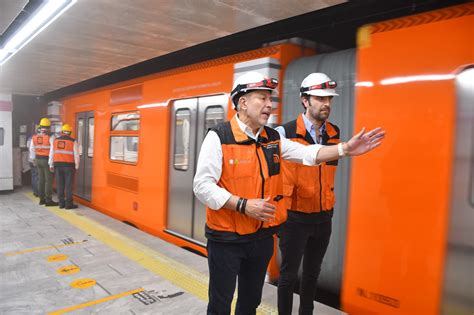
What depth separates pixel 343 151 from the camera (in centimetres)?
206

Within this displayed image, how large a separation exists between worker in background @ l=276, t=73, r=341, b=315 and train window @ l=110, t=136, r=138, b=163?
3.78 metres

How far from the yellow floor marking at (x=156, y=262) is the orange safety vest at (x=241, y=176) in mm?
1354

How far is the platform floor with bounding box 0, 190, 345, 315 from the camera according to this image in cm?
297

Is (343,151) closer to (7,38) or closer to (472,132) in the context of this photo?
(472,132)

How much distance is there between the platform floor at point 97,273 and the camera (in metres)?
2.97

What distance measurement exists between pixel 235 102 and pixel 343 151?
2.26 feet

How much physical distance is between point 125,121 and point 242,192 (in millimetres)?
4720

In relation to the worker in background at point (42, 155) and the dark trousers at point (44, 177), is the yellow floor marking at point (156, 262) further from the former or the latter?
the worker in background at point (42, 155)

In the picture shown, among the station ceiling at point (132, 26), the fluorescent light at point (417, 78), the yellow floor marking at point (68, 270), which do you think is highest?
the station ceiling at point (132, 26)

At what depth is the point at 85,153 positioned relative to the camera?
25.2ft

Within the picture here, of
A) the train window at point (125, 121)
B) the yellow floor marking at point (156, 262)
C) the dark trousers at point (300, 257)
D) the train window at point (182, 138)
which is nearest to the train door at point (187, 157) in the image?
the train window at point (182, 138)

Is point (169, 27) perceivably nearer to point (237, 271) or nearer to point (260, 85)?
point (260, 85)

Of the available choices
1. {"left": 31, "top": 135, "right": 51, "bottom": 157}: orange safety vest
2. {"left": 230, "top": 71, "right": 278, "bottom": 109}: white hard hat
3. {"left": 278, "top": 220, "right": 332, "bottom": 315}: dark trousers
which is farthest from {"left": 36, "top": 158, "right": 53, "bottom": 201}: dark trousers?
{"left": 230, "top": 71, "right": 278, "bottom": 109}: white hard hat

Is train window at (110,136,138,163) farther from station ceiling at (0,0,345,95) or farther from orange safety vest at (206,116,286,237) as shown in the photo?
orange safety vest at (206,116,286,237)
